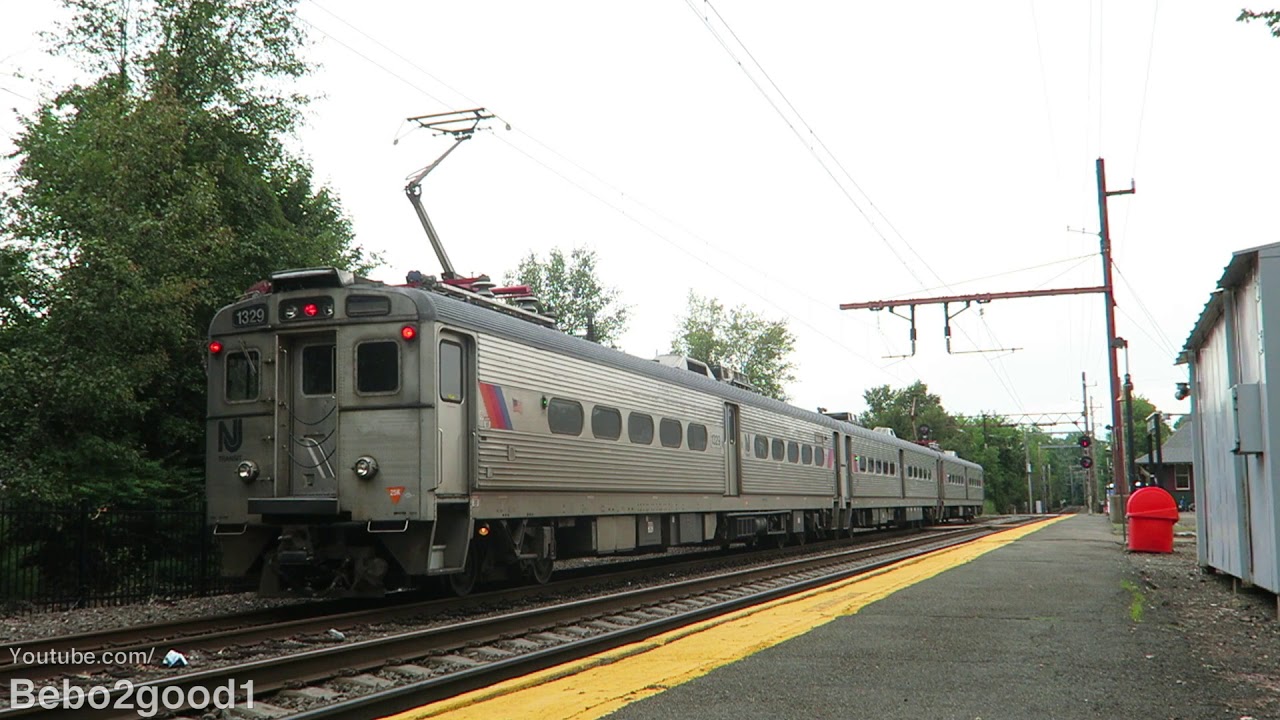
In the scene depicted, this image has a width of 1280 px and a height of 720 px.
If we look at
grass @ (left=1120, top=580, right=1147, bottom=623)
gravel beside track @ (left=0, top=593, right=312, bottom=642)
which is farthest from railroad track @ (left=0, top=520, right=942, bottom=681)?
grass @ (left=1120, top=580, right=1147, bottom=623)

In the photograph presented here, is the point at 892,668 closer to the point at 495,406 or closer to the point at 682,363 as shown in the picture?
the point at 495,406

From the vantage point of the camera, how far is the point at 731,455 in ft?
65.5

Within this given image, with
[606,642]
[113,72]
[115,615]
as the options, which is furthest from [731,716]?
[113,72]

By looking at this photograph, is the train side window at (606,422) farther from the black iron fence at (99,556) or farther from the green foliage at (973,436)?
the green foliage at (973,436)

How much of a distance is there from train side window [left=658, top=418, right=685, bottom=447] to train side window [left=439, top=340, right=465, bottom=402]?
5589mm

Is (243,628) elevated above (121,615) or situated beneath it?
elevated above

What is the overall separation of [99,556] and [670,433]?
8715 millimetres

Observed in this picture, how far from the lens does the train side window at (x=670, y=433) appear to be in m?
16.7

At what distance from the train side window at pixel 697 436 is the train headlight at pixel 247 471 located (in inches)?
317

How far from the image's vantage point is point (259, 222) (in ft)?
69.5

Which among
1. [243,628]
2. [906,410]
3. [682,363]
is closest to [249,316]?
[243,628]

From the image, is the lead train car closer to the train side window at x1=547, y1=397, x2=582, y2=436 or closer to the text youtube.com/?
the train side window at x1=547, y1=397, x2=582, y2=436

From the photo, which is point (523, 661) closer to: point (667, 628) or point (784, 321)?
point (667, 628)

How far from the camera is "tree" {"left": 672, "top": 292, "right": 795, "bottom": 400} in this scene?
218 ft
